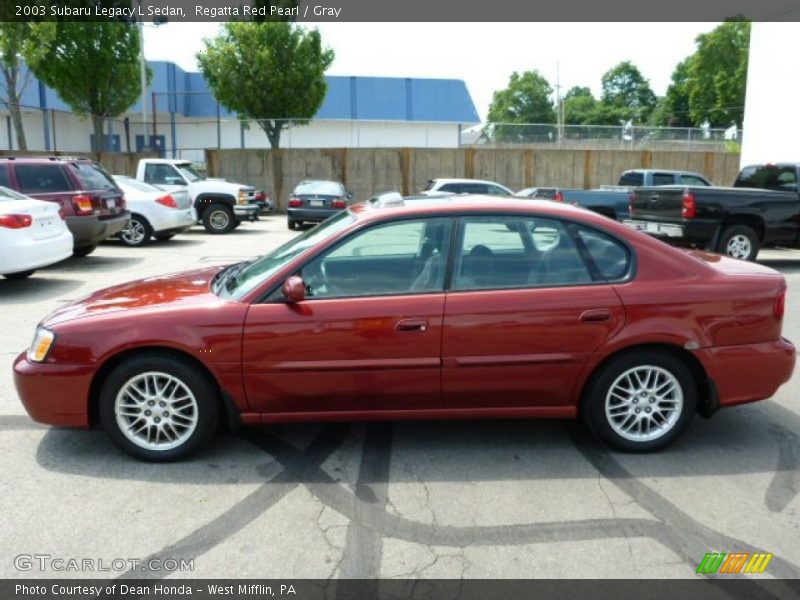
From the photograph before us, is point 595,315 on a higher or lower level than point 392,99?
lower

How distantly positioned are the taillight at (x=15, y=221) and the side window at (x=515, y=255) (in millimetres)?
7131

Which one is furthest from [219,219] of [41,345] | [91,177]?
[41,345]

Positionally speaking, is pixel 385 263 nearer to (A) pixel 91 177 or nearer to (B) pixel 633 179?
(A) pixel 91 177

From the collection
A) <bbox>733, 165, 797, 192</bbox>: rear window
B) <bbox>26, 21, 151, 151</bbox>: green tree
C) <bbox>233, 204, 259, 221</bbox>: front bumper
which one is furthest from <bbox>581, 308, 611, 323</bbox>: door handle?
<bbox>26, 21, 151, 151</bbox>: green tree

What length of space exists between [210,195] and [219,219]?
637 mm

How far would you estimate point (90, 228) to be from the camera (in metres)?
12.1

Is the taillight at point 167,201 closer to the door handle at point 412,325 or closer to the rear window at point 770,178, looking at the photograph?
the rear window at point 770,178

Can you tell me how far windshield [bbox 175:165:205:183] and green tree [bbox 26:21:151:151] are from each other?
8601 millimetres

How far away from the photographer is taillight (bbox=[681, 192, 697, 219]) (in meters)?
12.0

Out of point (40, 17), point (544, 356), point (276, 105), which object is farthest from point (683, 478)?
point (276, 105)

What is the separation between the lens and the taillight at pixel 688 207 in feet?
39.2

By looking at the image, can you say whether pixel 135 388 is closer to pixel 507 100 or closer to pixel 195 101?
pixel 195 101

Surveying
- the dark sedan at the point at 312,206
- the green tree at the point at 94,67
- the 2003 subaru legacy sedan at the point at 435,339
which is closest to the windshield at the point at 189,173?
the dark sedan at the point at 312,206

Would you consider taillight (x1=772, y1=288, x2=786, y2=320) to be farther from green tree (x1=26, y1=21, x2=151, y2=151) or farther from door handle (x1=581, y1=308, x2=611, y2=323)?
green tree (x1=26, y1=21, x2=151, y2=151)
